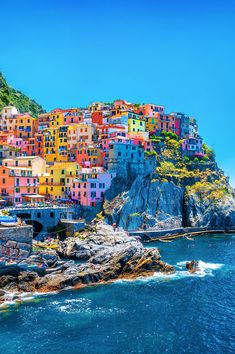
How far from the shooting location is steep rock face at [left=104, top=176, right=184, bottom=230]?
103438 millimetres

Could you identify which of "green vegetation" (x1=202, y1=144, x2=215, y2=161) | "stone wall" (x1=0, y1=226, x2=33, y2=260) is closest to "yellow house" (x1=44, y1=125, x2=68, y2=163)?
"green vegetation" (x1=202, y1=144, x2=215, y2=161)

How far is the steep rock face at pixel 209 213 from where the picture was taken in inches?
4692

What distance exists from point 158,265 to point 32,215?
→ 1183 inches

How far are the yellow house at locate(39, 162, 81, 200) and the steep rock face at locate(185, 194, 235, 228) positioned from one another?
33.6 m

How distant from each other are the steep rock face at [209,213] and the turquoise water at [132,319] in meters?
50.4

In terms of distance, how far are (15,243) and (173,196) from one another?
57.5 metres

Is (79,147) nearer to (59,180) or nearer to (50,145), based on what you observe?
(50,145)

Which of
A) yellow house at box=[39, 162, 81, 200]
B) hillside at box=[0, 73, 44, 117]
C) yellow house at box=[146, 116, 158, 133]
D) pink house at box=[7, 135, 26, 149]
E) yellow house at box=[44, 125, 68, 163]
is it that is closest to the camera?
yellow house at box=[39, 162, 81, 200]

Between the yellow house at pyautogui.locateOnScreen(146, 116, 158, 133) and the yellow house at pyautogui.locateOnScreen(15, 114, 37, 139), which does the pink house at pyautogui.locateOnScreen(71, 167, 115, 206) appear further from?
the yellow house at pyautogui.locateOnScreen(146, 116, 158, 133)

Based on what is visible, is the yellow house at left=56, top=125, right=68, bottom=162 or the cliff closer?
the cliff

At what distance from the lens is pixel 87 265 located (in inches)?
2682

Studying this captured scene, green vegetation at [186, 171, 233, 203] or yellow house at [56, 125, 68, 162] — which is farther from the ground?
yellow house at [56, 125, 68, 162]

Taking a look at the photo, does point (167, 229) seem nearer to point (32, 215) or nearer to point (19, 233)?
point (32, 215)

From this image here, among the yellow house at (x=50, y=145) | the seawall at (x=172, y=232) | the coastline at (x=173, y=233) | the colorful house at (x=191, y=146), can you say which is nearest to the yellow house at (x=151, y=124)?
the colorful house at (x=191, y=146)
